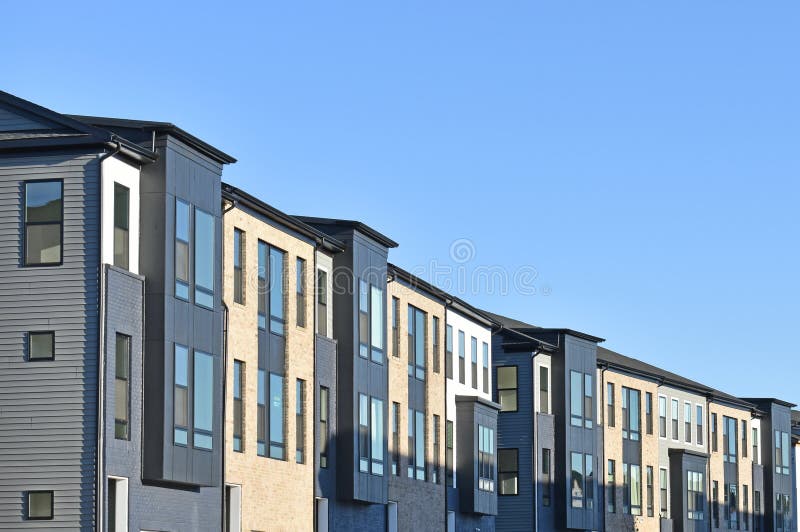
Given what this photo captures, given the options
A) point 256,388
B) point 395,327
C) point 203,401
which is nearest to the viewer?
point 203,401

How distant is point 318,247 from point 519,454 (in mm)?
22211

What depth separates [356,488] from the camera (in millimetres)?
46875

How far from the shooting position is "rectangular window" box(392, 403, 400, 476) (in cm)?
5169

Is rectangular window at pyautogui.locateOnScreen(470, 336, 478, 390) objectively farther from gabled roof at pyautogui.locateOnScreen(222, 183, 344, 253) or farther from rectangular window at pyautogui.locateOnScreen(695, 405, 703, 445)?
rectangular window at pyautogui.locateOnScreen(695, 405, 703, 445)

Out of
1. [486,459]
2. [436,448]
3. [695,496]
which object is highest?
[436,448]

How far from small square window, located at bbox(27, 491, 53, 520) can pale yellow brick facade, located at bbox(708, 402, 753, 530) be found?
55.5 m

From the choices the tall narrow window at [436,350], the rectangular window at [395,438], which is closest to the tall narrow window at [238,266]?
the rectangular window at [395,438]

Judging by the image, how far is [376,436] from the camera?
161 ft

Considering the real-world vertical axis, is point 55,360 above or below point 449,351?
below

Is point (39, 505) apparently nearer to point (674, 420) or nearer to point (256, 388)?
point (256, 388)

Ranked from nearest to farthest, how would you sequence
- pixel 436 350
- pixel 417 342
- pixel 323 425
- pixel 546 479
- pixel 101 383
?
pixel 101 383 → pixel 323 425 → pixel 417 342 → pixel 436 350 → pixel 546 479

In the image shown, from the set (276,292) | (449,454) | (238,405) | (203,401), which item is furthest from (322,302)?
(449,454)

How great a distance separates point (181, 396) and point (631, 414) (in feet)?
142

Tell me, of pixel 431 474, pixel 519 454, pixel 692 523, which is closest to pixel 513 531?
pixel 519 454
